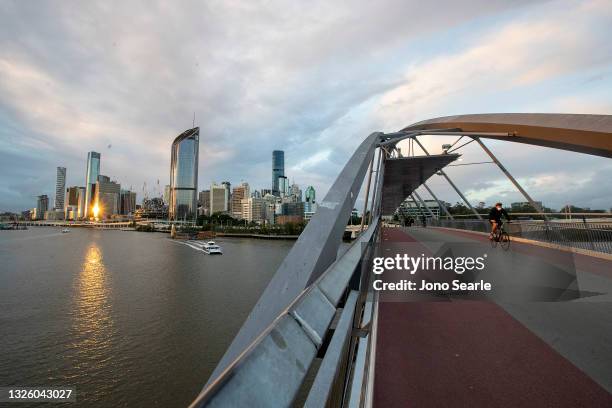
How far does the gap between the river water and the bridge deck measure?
33.9 feet

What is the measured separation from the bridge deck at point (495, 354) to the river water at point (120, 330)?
10.3 m

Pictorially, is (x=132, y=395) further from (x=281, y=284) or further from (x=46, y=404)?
(x=281, y=284)

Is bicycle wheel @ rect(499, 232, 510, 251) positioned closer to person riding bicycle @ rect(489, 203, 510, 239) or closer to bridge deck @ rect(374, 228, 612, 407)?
person riding bicycle @ rect(489, 203, 510, 239)

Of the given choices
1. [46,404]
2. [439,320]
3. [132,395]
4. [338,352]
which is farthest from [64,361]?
[338,352]

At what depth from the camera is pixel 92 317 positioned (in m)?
19.6

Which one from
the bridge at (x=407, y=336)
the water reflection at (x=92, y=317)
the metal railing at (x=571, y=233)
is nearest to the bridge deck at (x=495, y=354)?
the bridge at (x=407, y=336)

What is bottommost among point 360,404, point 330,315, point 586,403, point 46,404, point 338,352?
point 46,404

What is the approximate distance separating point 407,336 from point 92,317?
22.5m

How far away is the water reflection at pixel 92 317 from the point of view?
14938mm

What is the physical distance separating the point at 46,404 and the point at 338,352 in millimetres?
15356

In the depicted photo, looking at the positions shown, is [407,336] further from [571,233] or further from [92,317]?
[92,317]

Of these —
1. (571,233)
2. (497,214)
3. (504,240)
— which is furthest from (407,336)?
(571,233)

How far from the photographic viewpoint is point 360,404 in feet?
7.75

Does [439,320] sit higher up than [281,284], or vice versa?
[281,284]
